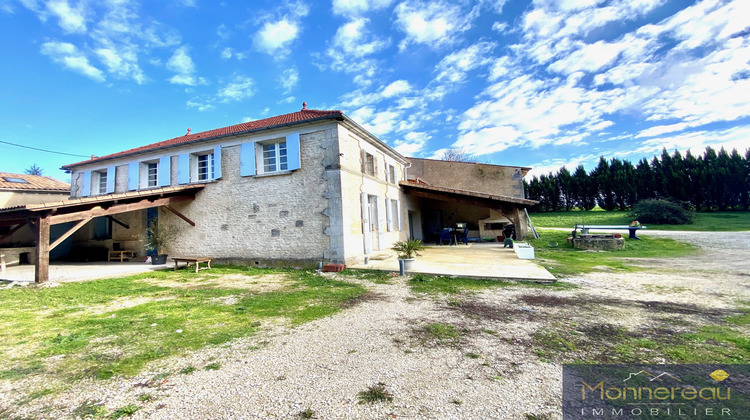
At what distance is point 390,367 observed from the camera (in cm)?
277

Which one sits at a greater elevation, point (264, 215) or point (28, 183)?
point (28, 183)

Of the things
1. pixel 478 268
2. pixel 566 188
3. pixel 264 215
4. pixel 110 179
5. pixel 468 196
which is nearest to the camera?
pixel 478 268

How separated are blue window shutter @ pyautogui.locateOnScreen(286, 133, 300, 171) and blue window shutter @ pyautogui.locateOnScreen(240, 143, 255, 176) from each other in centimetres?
136

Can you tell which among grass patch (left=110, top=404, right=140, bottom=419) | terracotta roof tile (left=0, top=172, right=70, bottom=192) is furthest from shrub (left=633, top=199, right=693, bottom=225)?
terracotta roof tile (left=0, top=172, right=70, bottom=192)

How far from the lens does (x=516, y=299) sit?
5.23 metres

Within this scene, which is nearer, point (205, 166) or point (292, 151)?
point (292, 151)

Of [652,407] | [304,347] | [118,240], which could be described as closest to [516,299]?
[652,407]

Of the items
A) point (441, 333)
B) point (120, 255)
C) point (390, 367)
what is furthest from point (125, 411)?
Answer: point (120, 255)

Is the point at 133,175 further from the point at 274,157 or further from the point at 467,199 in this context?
the point at 467,199

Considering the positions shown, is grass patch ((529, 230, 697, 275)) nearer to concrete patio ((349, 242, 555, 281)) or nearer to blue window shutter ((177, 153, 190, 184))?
concrete patio ((349, 242, 555, 281))

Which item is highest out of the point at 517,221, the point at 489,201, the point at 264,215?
the point at 489,201

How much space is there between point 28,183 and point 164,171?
373 inches

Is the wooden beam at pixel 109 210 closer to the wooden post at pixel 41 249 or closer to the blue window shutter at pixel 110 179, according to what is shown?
the wooden post at pixel 41 249

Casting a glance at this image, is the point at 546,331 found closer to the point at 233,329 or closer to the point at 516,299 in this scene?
the point at 516,299
